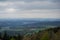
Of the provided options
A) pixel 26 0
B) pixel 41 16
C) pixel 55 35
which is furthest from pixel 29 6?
pixel 55 35

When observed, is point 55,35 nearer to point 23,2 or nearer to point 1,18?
point 23,2

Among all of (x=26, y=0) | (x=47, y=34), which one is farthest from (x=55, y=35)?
(x=26, y=0)

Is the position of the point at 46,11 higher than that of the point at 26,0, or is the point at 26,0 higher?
the point at 26,0

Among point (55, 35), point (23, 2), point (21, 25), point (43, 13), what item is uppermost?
point (23, 2)

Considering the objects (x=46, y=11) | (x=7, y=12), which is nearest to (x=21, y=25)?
(x=7, y=12)

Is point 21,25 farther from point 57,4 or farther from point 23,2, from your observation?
point 57,4

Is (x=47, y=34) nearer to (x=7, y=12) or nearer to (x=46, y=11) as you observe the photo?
(x=46, y=11)

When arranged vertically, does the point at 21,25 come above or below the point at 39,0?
below
